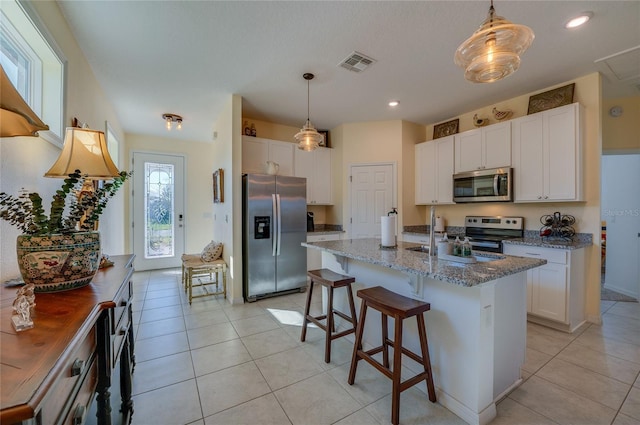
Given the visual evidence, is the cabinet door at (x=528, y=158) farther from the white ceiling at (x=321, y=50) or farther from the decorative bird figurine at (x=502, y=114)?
the white ceiling at (x=321, y=50)

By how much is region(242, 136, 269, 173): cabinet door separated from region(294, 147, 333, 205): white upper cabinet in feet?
1.88

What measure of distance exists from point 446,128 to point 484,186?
129 cm

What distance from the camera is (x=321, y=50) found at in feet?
8.30

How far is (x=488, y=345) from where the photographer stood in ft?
5.15

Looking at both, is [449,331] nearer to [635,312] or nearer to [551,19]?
[551,19]

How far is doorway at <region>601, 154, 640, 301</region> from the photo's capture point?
153 inches

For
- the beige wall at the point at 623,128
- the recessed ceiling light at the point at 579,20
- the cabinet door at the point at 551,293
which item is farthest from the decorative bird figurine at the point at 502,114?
the cabinet door at the point at 551,293

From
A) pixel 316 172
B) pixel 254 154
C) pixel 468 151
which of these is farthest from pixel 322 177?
pixel 468 151

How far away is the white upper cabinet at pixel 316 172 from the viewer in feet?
15.1

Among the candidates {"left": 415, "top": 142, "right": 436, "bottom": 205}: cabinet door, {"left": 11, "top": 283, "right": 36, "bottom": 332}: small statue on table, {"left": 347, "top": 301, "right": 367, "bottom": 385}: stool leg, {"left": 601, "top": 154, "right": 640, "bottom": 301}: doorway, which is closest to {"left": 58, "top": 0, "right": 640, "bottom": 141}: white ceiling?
{"left": 415, "top": 142, "right": 436, "bottom": 205}: cabinet door

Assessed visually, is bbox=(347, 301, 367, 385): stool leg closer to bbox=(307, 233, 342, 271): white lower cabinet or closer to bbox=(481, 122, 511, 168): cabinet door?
bbox=(307, 233, 342, 271): white lower cabinet

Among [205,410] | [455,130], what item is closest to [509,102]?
[455,130]

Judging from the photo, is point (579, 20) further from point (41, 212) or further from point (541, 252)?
point (41, 212)

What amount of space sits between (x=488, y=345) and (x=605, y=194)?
4777 millimetres
